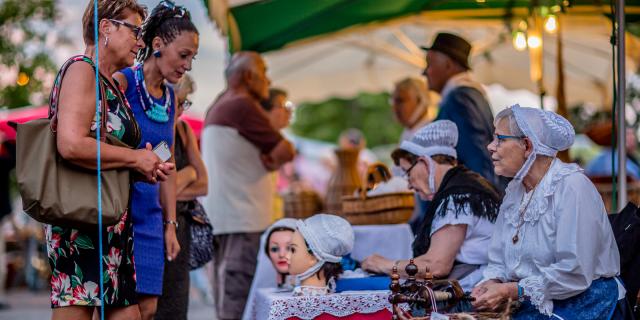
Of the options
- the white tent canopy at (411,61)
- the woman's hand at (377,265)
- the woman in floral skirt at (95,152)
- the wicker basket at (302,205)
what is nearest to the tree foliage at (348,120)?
the white tent canopy at (411,61)

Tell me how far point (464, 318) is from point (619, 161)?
232 cm

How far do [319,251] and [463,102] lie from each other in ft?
7.05

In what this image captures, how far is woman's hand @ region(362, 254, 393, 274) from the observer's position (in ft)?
15.1

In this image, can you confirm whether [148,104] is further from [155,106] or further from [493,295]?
[493,295]

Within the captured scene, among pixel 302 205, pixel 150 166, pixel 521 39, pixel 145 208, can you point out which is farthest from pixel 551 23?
pixel 150 166

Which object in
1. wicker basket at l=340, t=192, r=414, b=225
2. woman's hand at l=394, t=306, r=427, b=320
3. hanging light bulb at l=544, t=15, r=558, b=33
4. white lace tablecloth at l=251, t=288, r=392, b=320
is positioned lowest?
white lace tablecloth at l=251, t=288, r=392, b=320

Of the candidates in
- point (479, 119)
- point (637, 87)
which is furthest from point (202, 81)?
point (637, 87)


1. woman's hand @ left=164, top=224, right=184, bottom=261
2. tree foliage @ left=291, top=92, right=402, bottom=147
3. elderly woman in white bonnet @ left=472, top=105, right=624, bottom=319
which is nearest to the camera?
elderly woman in white bonnet @ left=472, top=105, right=624, bottom=319

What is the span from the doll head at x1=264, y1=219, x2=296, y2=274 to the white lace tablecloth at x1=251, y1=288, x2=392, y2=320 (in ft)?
1.81

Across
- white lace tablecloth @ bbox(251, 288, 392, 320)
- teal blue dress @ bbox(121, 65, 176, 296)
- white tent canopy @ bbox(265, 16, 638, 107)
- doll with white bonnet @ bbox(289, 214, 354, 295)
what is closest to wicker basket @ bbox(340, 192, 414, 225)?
doll with white bonnet @ bbox(289, 214, 354, 295)

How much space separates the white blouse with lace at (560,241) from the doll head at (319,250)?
0.88 meters

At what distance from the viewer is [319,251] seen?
439 centimetres

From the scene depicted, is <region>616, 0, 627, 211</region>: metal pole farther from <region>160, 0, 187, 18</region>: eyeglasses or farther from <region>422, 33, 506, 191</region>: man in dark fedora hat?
<region>160, 0, 187, 18</region>: eyeglasses

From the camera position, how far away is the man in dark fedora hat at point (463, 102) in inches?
233
